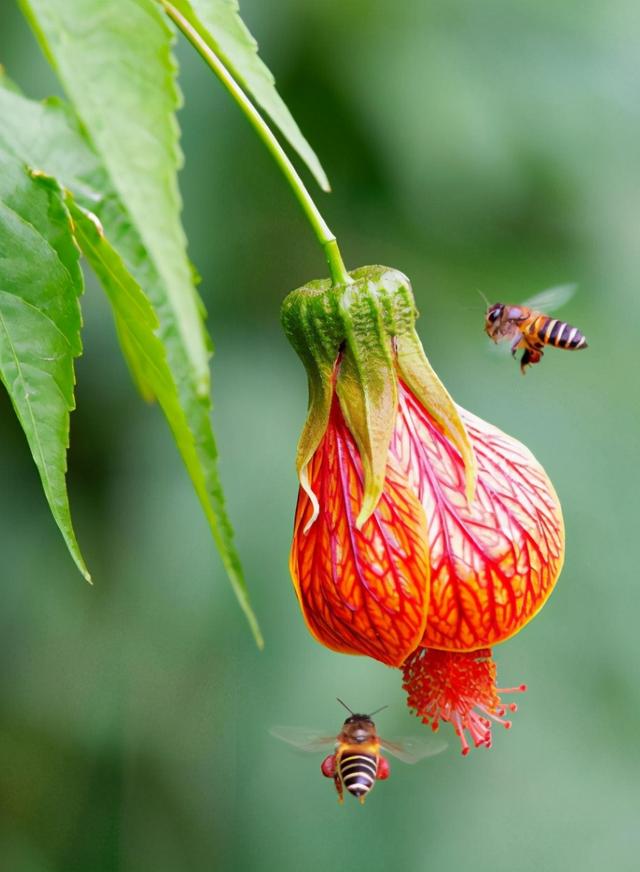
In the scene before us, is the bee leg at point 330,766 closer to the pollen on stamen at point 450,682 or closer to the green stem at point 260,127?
the pollen on stamen at point 450,682

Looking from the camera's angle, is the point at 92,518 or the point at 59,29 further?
the point at 92,518

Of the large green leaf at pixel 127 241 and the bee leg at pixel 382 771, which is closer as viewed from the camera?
the large green leaf at pixel 127 241

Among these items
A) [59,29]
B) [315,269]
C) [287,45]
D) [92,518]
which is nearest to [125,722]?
[92,518]

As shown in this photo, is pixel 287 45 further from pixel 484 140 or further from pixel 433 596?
pixel 433 596

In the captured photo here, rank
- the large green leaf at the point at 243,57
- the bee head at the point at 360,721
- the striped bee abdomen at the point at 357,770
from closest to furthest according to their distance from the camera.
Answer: the large green leaf at the point at 243,57
the striped bee abdomen at the point at 357,770
the bee head at the point at 360,721

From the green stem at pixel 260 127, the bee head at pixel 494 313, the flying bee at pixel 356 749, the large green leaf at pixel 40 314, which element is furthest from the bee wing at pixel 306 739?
the large green leaf at pixel 40 314

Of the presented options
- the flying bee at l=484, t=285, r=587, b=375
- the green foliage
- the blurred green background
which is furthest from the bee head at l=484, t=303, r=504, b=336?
the green foliage

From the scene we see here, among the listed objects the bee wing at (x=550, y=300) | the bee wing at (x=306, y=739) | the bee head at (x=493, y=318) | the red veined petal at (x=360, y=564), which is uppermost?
the bee wing at (x=550, y=300)
